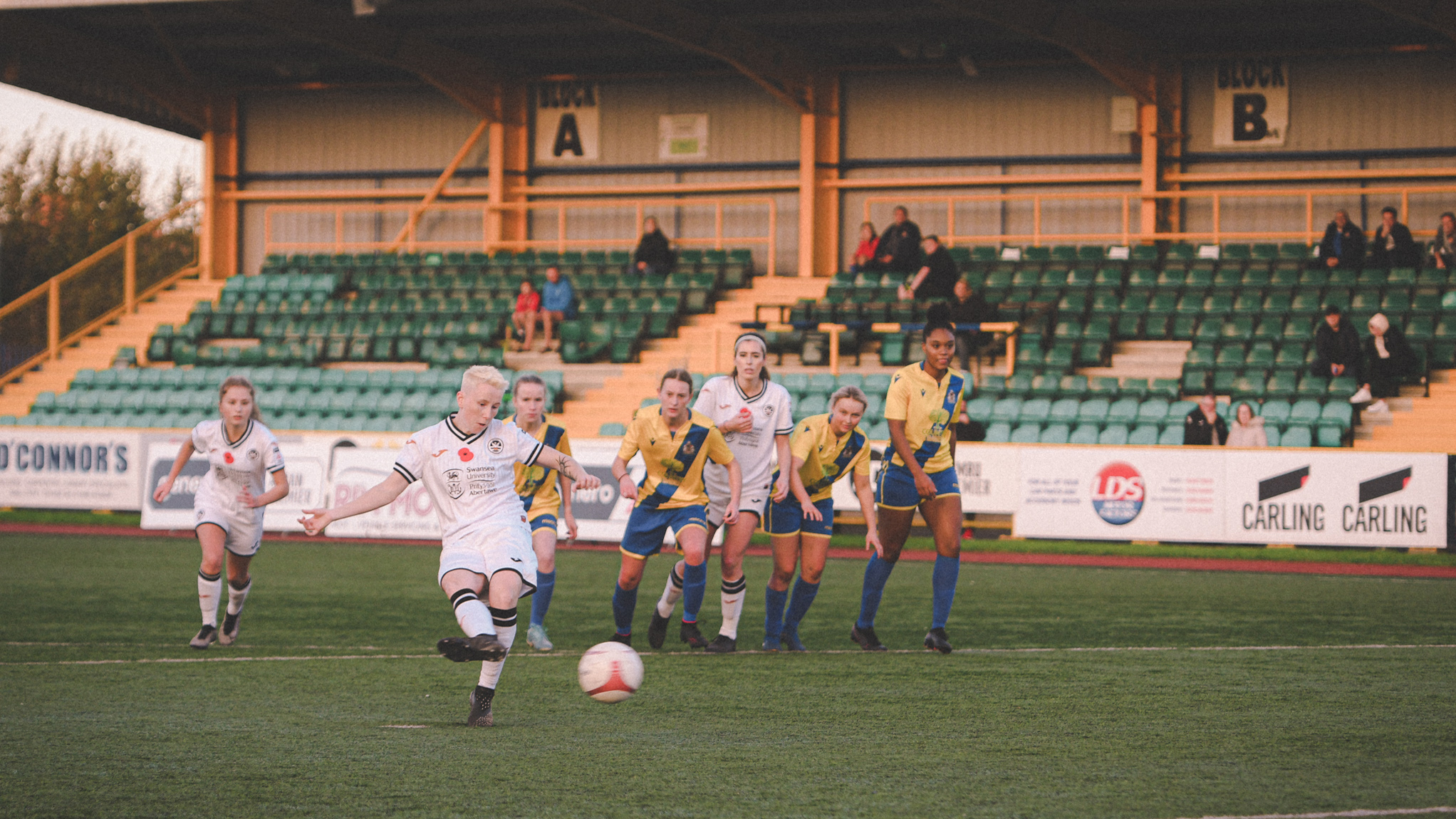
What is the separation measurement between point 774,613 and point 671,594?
0.73 meters

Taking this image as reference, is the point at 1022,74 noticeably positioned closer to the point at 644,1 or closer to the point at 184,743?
the point at 644,1

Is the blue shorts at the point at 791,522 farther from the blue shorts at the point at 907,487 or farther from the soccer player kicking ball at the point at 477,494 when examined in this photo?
the soccer player kicking ball at the point at 477,494

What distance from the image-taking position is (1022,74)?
90.1ft

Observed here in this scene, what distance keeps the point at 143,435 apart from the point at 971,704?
16234mm

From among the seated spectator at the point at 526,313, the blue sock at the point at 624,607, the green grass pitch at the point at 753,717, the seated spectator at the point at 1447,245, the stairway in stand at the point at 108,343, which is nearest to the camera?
the green grass pitch at the point at 753,717

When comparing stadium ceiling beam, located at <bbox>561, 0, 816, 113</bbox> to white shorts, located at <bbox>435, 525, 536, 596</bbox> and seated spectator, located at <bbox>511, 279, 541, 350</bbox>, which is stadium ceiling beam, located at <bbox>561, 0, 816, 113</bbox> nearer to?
seated spectator, located at <bbox>511, 279, 541, 350</bbox>

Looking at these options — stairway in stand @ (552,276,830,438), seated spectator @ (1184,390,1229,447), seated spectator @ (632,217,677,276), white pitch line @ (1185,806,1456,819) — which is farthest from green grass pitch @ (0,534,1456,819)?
seated spectator @ (632,217,677,276)

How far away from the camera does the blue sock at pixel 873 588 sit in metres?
9.67

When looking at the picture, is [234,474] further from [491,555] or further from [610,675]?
[610,675]

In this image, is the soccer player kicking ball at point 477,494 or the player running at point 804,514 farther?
the player running at point 804,514

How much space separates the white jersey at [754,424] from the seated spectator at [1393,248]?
15.7m

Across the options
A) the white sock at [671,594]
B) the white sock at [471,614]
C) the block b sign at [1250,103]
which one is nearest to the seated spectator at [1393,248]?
the block b sign at [1250,103]

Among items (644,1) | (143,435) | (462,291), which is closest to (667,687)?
(143,435)

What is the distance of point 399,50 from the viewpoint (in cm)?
2728
